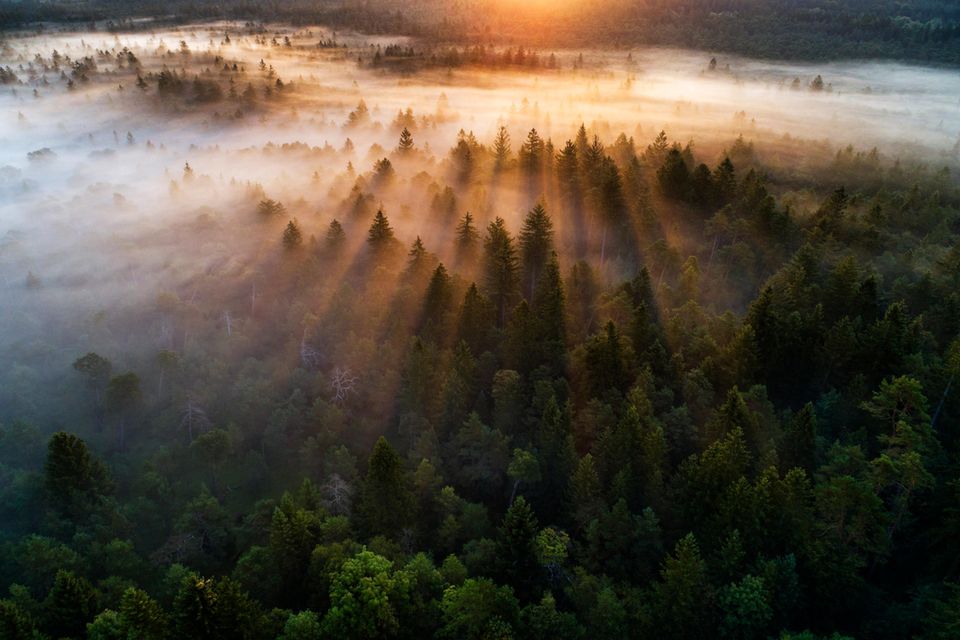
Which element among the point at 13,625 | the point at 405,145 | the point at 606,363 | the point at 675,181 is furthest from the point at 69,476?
the point at 405,145

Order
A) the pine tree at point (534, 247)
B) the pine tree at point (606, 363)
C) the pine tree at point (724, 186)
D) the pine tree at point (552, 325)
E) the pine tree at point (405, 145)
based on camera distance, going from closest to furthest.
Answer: the pine tree at point (606, 363)
the pine tree at point (552, 325)
the pine tree at point (534, 247)
the pine tree at point (724, 186)
the pine tree at point (405, 145)

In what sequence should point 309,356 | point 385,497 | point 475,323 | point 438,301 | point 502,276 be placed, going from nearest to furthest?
1. point 385,497
2. point 475,323
3. point 438,301
4. point 502,276
5. point 309,356

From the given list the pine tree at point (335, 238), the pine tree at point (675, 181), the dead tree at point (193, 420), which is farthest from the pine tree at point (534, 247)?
the dead tree at point (193, 420)

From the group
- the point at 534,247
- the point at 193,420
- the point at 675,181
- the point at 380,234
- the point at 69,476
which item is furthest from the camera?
the point at 675,181

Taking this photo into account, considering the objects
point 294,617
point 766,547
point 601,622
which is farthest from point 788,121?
point 294,617

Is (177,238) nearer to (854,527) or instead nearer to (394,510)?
(394,510)

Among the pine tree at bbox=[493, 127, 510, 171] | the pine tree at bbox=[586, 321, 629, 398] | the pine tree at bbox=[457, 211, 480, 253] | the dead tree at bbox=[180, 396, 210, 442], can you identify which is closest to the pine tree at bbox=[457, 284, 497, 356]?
the pine tree at bbox=[586, 321, 629, 398]

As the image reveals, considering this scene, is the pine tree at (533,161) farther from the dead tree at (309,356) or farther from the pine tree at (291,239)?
the dead tree at (309,356)

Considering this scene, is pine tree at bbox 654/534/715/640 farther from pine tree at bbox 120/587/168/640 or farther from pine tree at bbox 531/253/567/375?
pine tree at bbox 120/587/168/640

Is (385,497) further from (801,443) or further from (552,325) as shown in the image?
(801,443)
